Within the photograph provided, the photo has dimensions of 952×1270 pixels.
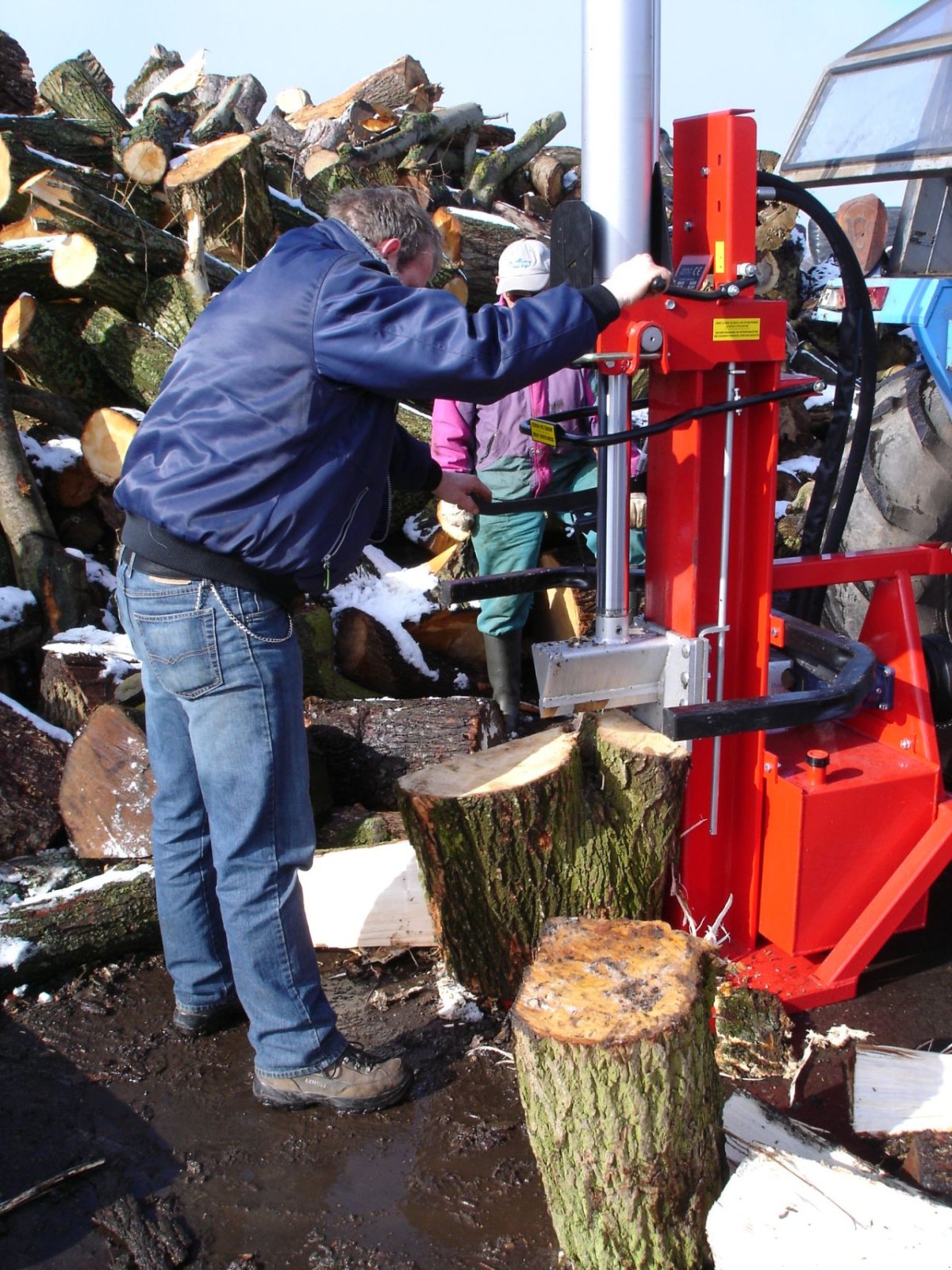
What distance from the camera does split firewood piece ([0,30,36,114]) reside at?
Result: 9102 mm

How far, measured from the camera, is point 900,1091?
2574mm

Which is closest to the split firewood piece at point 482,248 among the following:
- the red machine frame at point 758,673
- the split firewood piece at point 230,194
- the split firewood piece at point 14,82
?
the split firewood piece at point 230,194

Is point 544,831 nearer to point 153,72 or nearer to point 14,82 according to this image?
point 14,82

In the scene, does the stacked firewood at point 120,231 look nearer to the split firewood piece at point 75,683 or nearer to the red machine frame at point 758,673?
the split firewood piece at point 75,683

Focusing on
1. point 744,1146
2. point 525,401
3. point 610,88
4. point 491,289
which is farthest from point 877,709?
point 491,289

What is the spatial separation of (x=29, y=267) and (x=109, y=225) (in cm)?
49

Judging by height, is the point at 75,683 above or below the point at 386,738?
above

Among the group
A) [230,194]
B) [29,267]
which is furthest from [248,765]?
[230,194]

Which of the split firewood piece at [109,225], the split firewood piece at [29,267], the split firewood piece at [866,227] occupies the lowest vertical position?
the split firewood piece at [866,227]

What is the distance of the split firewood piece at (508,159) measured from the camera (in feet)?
30.2

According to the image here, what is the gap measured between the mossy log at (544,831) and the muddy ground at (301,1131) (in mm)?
372

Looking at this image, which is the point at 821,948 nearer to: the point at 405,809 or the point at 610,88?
the point at 405,809

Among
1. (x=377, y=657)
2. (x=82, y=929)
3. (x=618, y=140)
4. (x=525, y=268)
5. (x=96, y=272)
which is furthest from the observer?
(x=96, y=272)

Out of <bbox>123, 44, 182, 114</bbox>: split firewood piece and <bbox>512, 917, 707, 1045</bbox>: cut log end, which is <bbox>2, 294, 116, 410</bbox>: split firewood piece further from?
<bbox>123, 44, 182, 114</bbox>: split firewood piece
